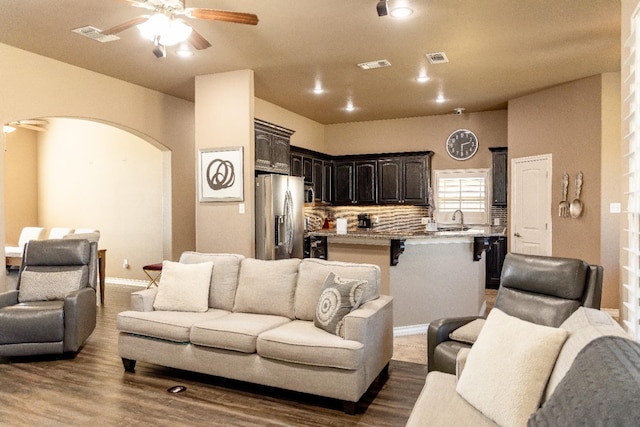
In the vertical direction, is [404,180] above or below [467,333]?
above

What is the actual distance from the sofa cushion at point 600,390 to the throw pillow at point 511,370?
280 millimetres

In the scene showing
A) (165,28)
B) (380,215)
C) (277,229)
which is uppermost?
(165,28)

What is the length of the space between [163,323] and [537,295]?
2.72m

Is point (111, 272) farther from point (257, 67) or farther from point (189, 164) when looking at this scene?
point (257, 67)

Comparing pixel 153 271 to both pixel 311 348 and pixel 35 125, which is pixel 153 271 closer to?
pixel 35 125

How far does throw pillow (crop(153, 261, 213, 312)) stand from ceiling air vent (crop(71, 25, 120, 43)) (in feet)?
7.79

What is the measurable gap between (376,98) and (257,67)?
227cm

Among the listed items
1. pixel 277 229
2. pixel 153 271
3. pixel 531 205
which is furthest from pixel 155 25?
pixel 531 205

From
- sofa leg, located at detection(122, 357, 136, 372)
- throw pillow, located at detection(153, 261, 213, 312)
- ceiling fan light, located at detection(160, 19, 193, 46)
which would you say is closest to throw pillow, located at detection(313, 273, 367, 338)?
throw pillow, located at detection(153, 261, 213, 312)

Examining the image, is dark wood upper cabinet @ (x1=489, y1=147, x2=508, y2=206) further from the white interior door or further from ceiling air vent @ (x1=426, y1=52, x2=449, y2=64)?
ceiling air vent @ (x1=426, y1=52, x2=449, y2=64)

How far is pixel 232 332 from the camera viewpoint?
328 cm

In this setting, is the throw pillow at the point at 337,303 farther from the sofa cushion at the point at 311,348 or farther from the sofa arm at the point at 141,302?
the sofa arm at the point at 141,302

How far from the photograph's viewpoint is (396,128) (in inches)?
343

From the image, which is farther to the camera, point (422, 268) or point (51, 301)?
point (422, 268)
